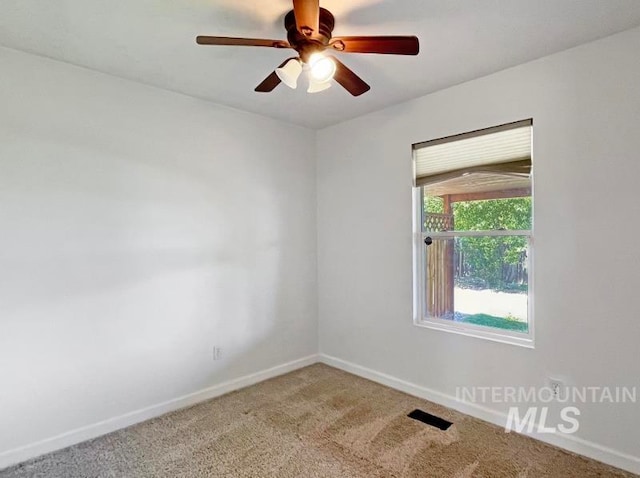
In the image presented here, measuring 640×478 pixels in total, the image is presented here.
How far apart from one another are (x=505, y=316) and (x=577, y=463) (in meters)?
0.93

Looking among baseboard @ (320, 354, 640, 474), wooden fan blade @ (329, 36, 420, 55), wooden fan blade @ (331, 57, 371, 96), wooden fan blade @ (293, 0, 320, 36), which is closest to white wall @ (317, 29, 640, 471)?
baseboard @ (320, 354, 640, 474)

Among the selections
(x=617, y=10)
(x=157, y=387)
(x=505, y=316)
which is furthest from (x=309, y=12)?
(x=157, y=387)

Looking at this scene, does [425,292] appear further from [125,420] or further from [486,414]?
[125,420]

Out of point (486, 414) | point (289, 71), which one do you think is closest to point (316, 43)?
point (289, 71)

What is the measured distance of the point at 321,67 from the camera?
1756 mm

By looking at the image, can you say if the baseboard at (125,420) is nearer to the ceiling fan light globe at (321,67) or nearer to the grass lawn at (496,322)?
the grass lawn at (496,322)

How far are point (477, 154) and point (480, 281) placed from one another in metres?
0.96

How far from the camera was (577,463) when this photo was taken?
2.13 meters

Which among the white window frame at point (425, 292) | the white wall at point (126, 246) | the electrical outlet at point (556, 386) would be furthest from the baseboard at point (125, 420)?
the electrical outlet at point (556, 386)

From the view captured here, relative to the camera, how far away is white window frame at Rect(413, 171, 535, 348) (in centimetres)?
248

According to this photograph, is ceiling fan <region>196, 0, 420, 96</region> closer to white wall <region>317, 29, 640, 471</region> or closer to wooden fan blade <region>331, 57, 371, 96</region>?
wooden fan blade <region>331, 57, 371, 96</region>

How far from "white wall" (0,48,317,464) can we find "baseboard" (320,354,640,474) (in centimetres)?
74

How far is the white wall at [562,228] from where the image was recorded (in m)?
2.07

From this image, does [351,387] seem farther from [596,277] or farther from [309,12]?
[309,12]
